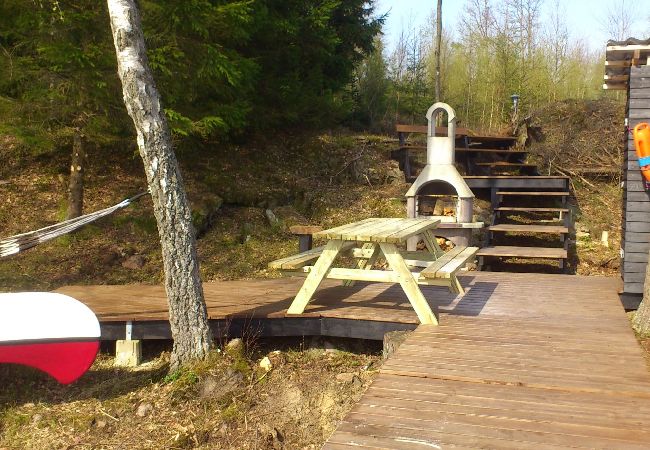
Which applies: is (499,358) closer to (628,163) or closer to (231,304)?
(231,304)

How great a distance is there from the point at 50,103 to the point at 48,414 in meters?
5.09

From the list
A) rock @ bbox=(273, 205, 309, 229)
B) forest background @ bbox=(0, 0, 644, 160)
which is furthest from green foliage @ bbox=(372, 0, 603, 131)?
rock @ bbox=(273, 205, 309, 229)

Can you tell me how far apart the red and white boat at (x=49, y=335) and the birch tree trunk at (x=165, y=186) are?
67 cm

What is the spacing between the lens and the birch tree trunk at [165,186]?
4.40m

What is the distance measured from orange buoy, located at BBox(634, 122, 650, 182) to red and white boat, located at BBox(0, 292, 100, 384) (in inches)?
215

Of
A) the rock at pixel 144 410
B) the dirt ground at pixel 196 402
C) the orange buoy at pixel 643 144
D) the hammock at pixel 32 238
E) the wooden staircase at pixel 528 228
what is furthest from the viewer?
the wooden staircase at pixel 528 228

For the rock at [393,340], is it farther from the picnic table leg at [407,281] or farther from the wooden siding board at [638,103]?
the wooden siding board at [638,103]

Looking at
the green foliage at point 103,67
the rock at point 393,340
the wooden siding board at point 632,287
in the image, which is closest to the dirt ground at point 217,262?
the rock at point 393,340

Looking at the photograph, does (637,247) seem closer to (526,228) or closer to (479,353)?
(526,228)

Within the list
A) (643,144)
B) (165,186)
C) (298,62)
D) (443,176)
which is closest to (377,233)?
(165,186)

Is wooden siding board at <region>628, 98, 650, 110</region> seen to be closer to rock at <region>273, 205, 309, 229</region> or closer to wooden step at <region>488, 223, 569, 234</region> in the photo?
wooden step at <region>488, 223, 569, 234</region>

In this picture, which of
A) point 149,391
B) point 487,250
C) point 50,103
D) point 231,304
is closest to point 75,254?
point 50,103

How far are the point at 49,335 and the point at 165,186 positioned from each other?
1.41 meters

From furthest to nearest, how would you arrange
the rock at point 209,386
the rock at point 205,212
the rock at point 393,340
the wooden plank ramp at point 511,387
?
the rock at point 205,212, the rock at point 393,340, the rock at point 209,386, the wooden plank ramp at point 511,387
